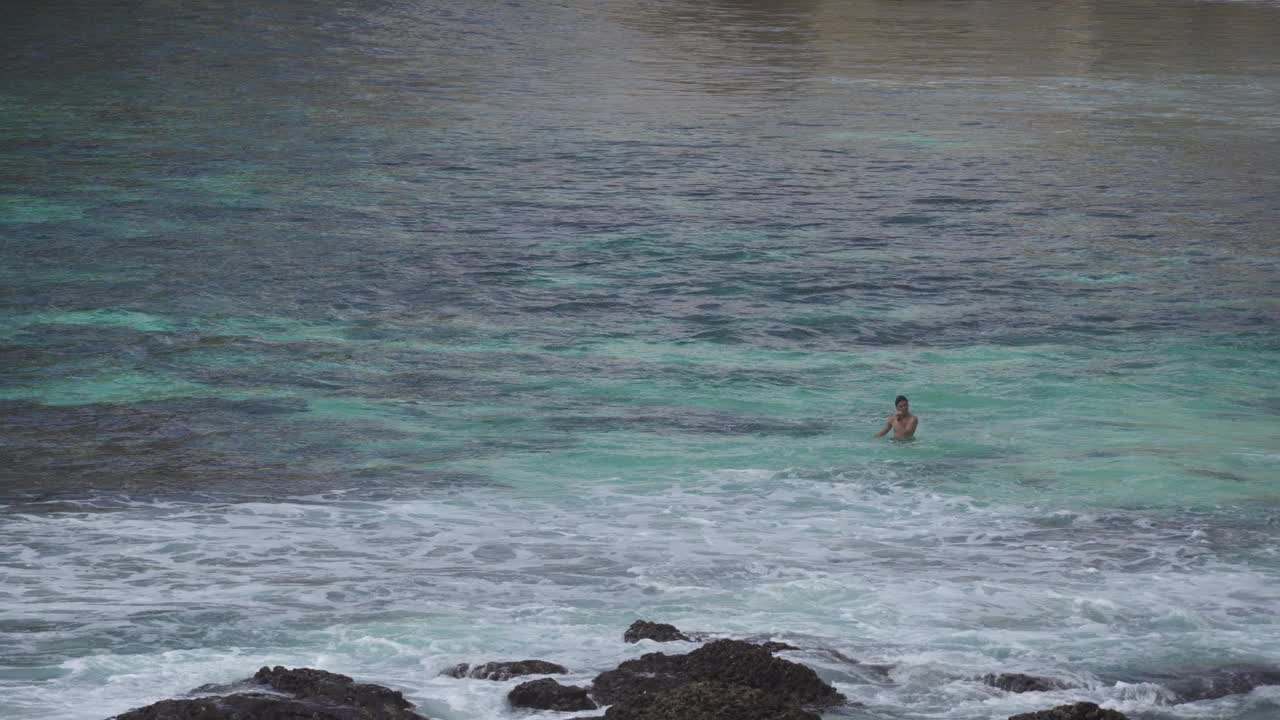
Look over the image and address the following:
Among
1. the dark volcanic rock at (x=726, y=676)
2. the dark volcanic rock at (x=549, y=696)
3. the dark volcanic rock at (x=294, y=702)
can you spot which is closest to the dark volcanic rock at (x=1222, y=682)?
the dark volcanic rock at (x=726, y=676)

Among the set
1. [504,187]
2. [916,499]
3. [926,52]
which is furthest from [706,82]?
[916,499]

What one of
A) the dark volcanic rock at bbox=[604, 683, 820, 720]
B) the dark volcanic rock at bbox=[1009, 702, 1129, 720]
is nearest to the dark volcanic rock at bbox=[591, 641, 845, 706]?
the dark volcanic rock at bbox=[604, 683, 820, 720]

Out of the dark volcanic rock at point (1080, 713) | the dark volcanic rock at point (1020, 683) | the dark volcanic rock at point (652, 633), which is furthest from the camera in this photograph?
the dark volcanic rock at point (652, 633)

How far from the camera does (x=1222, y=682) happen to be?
13.8 metres

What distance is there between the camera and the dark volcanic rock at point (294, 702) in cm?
1182

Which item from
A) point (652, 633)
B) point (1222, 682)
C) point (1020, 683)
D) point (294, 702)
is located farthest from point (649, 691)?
point (1222, 682)

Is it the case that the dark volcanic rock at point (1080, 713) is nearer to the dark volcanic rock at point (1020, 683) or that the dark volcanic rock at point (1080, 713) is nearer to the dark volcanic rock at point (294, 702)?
the dark volcanic rock at point (1020, 683)

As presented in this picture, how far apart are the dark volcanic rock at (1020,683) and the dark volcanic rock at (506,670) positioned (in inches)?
139

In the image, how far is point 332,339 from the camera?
2547cm

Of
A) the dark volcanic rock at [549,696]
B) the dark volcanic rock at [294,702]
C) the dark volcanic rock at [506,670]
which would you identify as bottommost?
the dark volcanic rock at [506,670]

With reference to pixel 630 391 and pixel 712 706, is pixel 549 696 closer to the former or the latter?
pixel 712 706

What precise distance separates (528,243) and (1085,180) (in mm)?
14488

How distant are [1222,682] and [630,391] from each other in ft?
35.7

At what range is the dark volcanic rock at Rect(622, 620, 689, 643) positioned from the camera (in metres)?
14.3
